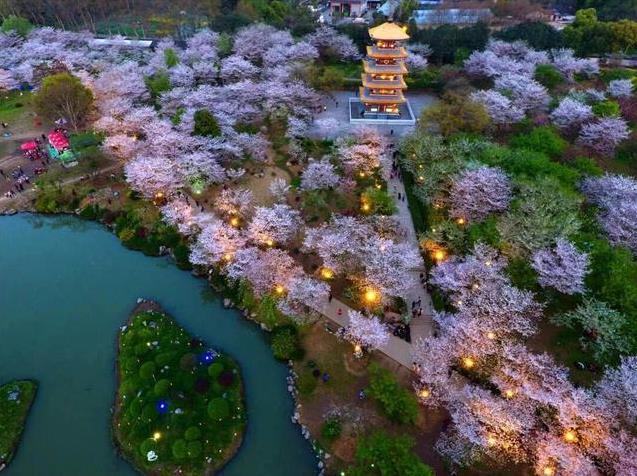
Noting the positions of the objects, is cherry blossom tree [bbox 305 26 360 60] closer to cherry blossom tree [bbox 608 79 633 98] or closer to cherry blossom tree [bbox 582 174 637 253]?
cherry blossom tree [bbox 608 79 633 98]

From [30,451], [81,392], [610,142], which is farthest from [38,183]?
[610,142]

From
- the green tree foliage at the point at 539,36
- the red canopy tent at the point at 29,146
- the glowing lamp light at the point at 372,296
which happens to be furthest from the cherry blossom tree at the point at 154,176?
the green tree foliage at the point at 539,36

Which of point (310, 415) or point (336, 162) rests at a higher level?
point (336, 162)

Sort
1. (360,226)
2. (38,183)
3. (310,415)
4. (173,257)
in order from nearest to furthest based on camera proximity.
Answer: (310,415) < (360,226) < (173,257) < (38,183)

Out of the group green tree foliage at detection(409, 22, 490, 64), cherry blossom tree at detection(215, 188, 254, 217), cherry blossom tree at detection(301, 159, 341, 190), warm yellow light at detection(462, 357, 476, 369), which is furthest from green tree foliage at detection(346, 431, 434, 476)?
green tree foliage at detection(409, 22, 490, 64)

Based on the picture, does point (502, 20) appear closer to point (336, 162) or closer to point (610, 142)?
point (610, 142)

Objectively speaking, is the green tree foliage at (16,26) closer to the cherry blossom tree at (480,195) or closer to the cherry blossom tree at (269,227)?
the cherry blossom tree at (269,227)
